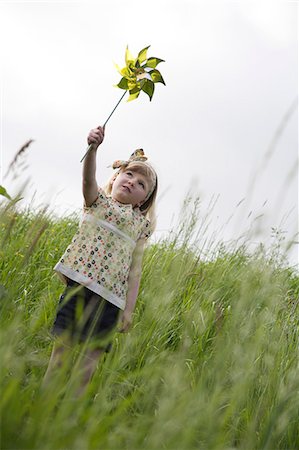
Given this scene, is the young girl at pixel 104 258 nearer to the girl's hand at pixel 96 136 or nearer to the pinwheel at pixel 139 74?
the girl's hand at pixel 96 136

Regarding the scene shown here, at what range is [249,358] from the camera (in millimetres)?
1715

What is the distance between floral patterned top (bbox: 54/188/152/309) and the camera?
2777mm

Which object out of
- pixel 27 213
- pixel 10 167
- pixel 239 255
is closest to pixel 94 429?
pixel 10 167

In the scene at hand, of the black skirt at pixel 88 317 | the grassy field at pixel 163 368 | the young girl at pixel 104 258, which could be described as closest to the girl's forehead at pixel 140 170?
the young girl at pixel 104 258

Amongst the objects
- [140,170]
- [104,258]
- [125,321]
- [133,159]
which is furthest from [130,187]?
[125,321]

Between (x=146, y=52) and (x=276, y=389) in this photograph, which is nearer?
(x=276, y=389)

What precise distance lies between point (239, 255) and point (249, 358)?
296 centimetres

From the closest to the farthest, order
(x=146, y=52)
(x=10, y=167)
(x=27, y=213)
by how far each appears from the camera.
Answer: (x=10, y=167)
(x=146, y=52)
(x=27, y=213)

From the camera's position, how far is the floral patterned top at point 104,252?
9.11ft

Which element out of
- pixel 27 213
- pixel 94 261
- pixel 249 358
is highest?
pixel 27 213

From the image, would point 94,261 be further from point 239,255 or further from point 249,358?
point 239,255

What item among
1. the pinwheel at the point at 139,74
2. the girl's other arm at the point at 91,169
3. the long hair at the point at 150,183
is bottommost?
the girl's other arm at the point at 91,169

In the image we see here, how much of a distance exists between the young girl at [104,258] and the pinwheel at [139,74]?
354 millimetres

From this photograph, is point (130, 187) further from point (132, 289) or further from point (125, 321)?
point (125, 321)
